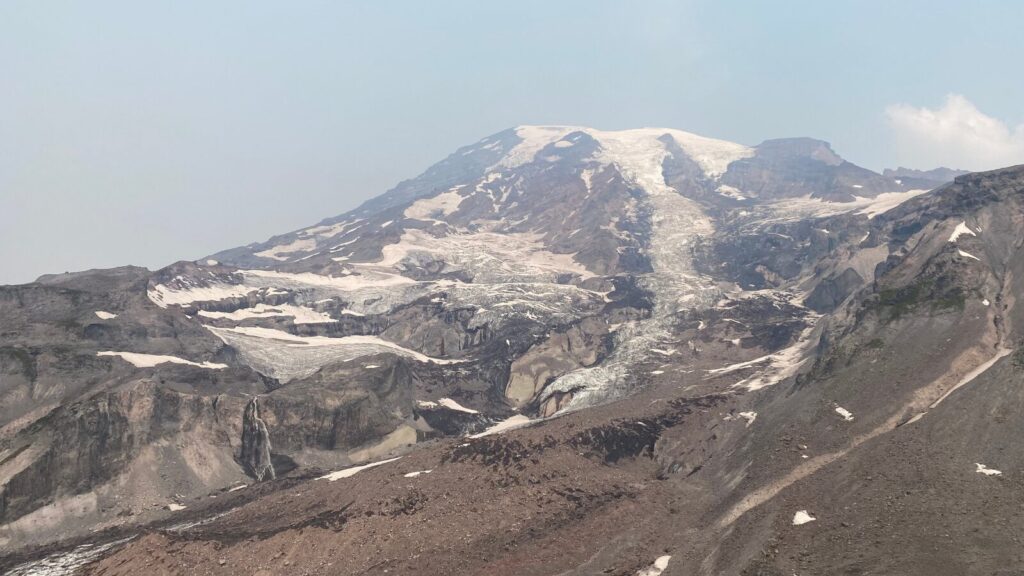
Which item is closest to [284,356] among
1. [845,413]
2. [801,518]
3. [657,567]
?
[845,413]

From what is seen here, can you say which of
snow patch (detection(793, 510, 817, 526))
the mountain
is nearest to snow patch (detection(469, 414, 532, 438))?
the mountain

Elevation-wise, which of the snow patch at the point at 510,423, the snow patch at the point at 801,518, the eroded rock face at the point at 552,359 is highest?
the snow patch at the point at 801,518

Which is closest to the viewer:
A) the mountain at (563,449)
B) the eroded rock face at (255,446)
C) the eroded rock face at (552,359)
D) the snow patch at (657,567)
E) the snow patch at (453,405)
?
the snow patch at (657,567)

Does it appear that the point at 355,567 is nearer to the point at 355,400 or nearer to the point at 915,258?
the point at 355,400

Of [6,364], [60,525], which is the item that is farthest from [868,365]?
[6,364]

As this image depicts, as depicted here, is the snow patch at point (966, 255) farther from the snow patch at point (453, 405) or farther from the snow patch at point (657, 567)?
the snow patch at point (453, 405)

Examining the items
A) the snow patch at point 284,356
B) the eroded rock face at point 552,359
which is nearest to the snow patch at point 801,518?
the eroded rock face at point 552,359

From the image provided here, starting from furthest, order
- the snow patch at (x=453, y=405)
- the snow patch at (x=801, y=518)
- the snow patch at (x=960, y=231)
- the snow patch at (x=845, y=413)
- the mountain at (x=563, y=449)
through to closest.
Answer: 1. the snow patch at (x=453, y=405)
2. the snow patch at (x=960, y=231)
3. the snow patch at (x=845, y=413)
4. the mountain at (x=563, y=449)
5. the snow patch at (x=801, y=518)

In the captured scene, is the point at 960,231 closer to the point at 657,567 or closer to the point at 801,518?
the point at 801,518
